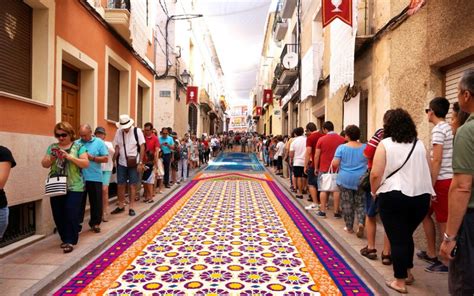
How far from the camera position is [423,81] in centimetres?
571

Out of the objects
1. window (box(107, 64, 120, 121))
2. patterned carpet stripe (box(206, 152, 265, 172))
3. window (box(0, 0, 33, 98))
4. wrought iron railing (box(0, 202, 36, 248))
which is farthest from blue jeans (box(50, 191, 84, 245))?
patterned carpet stripe (box(206, 152, 265, 172))

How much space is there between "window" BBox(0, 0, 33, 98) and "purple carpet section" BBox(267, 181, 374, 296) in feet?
16.3

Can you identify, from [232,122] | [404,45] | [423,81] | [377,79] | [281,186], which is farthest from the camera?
[232,122]

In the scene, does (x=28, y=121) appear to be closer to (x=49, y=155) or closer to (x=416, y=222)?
(x=49, y=155)

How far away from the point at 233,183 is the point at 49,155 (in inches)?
344

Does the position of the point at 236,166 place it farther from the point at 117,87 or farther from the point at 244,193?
the point at 117,87

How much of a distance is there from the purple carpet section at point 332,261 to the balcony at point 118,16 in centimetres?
575

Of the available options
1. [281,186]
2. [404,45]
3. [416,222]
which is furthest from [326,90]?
[416,222]

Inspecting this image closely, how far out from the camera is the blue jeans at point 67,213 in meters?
5.07

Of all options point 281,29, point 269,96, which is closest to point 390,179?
point 281,29

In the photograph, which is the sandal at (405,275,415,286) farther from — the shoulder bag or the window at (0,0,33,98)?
the window at (0,0,33,98)

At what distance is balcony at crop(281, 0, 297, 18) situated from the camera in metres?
17.7

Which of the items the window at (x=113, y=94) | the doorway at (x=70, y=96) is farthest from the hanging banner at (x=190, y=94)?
the doorway at (x=70, y=96)

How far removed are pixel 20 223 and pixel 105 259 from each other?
1568mm
